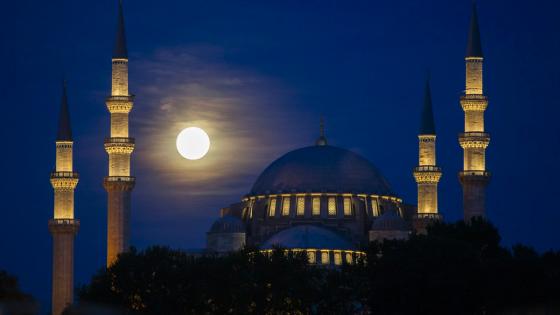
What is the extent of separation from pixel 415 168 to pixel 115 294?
29183mm

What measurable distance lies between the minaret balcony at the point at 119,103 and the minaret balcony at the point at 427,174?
1621 centimetres

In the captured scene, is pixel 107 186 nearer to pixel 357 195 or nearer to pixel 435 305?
pixel 357 195

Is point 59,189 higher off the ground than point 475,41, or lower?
lower

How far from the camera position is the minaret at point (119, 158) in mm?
73562

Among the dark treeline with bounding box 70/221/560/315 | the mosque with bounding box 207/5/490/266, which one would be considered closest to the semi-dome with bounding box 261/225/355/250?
the mosque with bounding box 207/5/490/266

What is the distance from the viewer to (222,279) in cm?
5500

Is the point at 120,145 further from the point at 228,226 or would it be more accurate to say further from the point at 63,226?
the point at 228,226

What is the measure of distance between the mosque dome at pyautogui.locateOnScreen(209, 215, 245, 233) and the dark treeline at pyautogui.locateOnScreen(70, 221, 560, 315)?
23368 millimetres

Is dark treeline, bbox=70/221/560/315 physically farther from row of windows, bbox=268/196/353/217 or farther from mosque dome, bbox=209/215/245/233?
row of windows, bbox=268/196/353/217

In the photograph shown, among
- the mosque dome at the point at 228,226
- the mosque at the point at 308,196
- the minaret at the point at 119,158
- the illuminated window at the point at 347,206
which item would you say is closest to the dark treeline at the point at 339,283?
the mosque at the point at 308,196

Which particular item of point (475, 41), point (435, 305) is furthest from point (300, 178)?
point (435, 305)

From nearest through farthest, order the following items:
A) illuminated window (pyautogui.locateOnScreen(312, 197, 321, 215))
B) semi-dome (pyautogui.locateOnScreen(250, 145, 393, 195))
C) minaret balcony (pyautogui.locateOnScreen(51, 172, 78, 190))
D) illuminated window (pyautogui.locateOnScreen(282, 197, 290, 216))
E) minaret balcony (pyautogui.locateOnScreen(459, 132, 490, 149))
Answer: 1. minaret balcony (pyautogui.locateOnScreen(459, 132, 490, 149))
2. minaret balcony (pyautogui.locateOnScreen(51, 172, 78, 190))
3. illuminated window (pyautogui.locateOnScreen(312, 197, 321, 215))
4. illuminated window (pyautogui.locateOnScreen(282, 197, 290, 216))
5. semi-dome (pyautogui.locateOnScreen(250, 145, 393, 195))

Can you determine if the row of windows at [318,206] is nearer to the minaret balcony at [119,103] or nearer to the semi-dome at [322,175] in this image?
the semi-dome at [322,175]

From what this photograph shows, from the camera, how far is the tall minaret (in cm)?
7494
